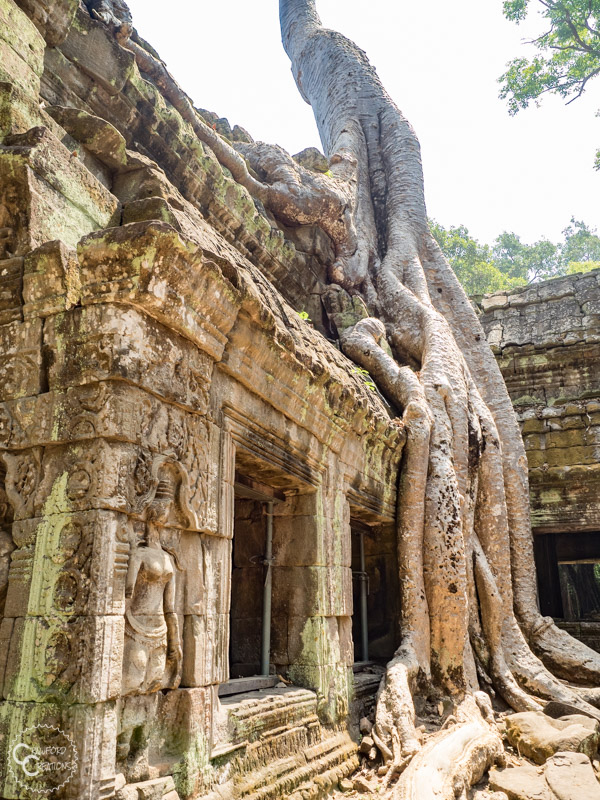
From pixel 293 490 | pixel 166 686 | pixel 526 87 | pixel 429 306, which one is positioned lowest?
pixel 166 686

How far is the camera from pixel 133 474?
2656 mm

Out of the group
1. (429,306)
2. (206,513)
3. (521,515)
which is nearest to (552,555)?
(521,515)

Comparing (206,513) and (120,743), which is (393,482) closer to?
(206,513)

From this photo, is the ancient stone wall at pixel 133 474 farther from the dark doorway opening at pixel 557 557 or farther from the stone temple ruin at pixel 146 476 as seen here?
the dark doorway opening at pixel 557 557

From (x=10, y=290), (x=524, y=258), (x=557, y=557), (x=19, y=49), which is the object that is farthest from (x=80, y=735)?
(x=524, y=258)

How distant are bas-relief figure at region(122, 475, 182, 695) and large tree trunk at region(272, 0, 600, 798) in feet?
5.54

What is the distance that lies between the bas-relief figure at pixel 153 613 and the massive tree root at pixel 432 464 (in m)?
1.69

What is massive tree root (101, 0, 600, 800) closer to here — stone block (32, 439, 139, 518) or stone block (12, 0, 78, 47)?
stone block (12, 0, 78, 47)

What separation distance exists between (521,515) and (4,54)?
20.0 feet

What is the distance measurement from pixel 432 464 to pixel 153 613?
3.87m

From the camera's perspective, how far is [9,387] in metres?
2.86
